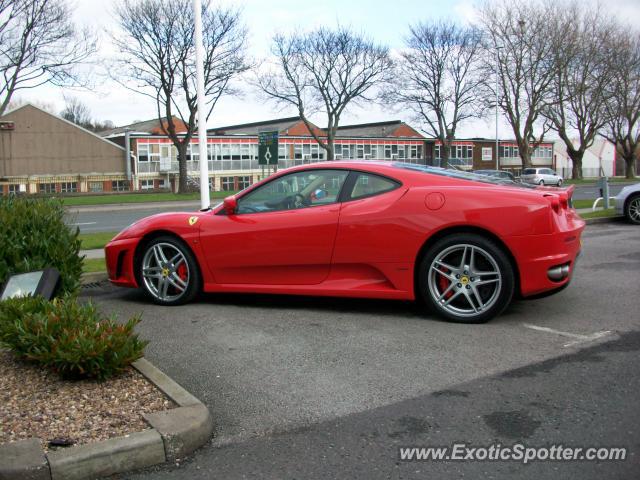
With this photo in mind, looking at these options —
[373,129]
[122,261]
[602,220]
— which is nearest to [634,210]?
[602,220]

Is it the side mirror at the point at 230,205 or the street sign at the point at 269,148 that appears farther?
the street sign at the point at 269,148

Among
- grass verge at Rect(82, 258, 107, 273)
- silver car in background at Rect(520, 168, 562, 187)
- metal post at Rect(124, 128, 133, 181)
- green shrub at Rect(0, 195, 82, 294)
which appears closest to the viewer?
green shrub at Rect(0, 195, 82, 294)

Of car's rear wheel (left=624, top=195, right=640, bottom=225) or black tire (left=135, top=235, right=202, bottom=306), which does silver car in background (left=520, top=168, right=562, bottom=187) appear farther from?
black tire (left=135, top=235, right=202, bottom=306)

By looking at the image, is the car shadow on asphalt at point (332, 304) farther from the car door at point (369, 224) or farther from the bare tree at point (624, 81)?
the bare tree at point (624, 81)

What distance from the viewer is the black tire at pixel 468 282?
519cm

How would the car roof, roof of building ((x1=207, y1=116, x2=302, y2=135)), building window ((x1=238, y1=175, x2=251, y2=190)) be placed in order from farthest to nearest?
roof of building ((x1=207, y1=116, x2=302, y2=135)), building window ((x1=238, y1=175, x2=251, y2=190)), the car roof

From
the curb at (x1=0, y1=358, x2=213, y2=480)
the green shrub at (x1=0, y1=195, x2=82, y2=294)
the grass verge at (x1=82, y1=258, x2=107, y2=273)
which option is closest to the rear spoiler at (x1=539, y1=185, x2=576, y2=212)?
the curb at (x1=0, y1=358, x2=213, y2=480)

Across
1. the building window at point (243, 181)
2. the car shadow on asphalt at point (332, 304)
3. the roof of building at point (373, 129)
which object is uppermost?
the roof of building at point (373, 129)

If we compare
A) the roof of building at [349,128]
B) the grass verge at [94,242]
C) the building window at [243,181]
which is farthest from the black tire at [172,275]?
the roof of building at [349,128]

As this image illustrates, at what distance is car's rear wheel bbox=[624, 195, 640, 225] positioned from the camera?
1400 centimetres

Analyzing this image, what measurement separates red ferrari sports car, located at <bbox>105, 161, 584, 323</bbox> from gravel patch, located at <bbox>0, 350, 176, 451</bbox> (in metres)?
2.19

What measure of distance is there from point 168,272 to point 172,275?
50 mm

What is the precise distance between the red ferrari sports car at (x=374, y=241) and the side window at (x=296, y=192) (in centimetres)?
1

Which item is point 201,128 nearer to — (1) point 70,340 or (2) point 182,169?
(1) point 70,340
